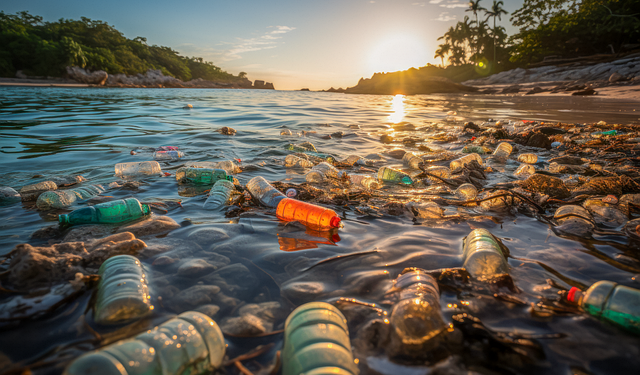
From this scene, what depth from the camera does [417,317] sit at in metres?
1.18

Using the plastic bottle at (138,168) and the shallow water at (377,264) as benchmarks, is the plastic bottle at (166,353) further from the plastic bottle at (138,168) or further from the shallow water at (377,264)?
Answer: the plastic bottle at (138,168)

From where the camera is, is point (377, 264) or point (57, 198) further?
point (57, 198)

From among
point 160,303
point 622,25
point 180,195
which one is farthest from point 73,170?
point 622,25

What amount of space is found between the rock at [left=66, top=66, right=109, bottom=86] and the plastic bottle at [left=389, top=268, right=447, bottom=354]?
210 ft

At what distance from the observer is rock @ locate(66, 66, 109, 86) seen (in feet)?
155

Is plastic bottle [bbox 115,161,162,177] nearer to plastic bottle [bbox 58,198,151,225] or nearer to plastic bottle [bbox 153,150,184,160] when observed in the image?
plastic bottle [bbox 153,150,184,160]

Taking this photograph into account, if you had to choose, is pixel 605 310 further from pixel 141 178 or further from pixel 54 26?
pixel 54 26

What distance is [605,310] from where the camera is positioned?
3.97 ft

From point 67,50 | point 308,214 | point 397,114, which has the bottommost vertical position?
point 308,214

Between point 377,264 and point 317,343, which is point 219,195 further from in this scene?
point 317,343

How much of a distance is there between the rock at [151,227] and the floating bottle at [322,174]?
166 centimetres

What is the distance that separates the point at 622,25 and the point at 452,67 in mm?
42040

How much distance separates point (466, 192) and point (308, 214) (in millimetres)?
1691

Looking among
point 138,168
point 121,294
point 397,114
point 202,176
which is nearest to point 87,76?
point 397,114
